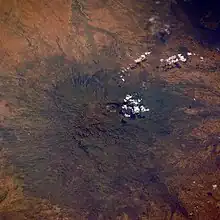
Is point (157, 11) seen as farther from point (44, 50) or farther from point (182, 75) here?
point (44, 50)

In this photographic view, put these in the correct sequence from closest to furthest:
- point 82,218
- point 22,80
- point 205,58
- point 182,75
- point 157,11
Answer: point 82,218 < point 22,80 < point 182,75 < point 205,58 < point 157,11

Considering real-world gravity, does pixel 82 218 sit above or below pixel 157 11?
below

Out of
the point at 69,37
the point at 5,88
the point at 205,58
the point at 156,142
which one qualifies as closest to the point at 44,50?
the point at 69,37

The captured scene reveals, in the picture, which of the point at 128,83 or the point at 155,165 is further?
the point at 128,83

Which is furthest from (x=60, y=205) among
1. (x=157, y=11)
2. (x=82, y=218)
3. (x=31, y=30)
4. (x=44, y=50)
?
(x=157, y=11)

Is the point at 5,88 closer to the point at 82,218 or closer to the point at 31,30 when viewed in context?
the point at 31,30

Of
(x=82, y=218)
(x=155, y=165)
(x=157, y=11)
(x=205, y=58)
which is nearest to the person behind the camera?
(x=82, y=218)

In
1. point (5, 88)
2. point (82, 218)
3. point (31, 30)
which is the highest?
point (31, 30)
